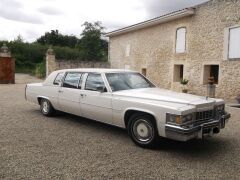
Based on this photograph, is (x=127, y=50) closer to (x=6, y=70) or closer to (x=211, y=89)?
(x=6, y=70)

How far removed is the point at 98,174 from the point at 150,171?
2.56ft

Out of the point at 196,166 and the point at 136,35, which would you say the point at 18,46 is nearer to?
the point at 136,35

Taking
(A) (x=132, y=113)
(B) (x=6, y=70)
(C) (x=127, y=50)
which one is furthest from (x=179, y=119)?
(C) (x=127, y=50)

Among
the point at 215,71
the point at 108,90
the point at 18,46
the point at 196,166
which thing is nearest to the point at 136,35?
the point at 215,71

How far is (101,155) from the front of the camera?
4.89 m

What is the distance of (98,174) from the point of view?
409 centimetres

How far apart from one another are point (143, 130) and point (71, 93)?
8.02 ft

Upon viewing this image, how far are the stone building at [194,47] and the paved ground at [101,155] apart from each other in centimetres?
807

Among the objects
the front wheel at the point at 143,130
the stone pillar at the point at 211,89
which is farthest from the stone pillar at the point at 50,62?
the front wheel at the point at 143,130

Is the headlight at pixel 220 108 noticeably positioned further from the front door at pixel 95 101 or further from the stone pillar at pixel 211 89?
the stone pillar at pixel 211 89

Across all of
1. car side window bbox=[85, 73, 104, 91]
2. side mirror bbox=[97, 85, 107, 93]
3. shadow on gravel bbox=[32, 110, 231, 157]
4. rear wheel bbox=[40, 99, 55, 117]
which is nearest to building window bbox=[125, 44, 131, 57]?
rear wheel bbox=[40, 99, 55, 117]

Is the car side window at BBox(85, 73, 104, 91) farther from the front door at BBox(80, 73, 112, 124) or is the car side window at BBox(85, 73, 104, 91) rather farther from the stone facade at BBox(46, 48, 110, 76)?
the stone facade at BBox(46, 48, 110, 76)

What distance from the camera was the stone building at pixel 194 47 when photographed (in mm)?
14289

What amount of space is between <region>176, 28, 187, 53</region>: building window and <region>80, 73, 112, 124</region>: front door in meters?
11.6
